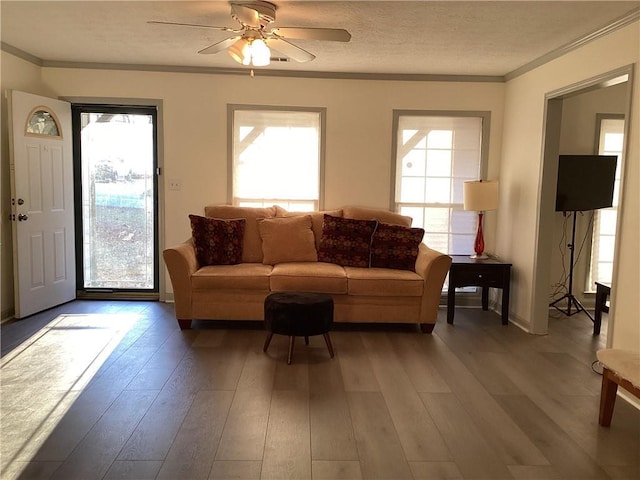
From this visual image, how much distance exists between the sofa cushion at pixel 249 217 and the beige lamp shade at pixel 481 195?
198 cm

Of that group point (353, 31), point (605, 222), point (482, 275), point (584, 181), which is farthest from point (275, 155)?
point (605, 222)

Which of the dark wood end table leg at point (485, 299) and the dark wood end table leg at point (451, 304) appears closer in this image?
the dark wood end table leg at point (451, 304)

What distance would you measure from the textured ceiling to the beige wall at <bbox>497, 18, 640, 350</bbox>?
196mm

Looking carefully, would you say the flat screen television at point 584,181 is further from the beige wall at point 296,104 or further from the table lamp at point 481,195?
the beige wall at point 296,104

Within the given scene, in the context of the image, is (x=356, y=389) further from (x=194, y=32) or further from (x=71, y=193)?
(x=71, y=193)

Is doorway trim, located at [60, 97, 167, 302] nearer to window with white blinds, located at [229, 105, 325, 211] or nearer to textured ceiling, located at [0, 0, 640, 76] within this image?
textured ceiling, located at [0, 0, 640, 76]

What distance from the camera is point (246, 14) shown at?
9.86 feet

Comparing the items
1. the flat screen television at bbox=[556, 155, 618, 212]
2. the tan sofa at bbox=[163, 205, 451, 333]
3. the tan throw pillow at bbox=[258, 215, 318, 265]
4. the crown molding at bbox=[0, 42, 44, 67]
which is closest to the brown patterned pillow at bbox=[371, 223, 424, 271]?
the tan sofa at bbox=[163, 205, 451, 333]

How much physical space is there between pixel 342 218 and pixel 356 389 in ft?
6.85

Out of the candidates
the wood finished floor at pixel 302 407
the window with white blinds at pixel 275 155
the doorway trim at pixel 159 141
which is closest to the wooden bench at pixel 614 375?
the wood finished floor at pixel 302 407

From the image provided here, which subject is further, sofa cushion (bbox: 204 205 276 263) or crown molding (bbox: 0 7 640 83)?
crown molding (bbox: 0 7 640 83)

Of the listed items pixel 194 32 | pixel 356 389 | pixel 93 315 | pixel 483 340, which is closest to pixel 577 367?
pixel 483 340

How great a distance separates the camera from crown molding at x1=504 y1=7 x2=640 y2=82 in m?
3.23

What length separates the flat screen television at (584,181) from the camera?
4.84 metres
